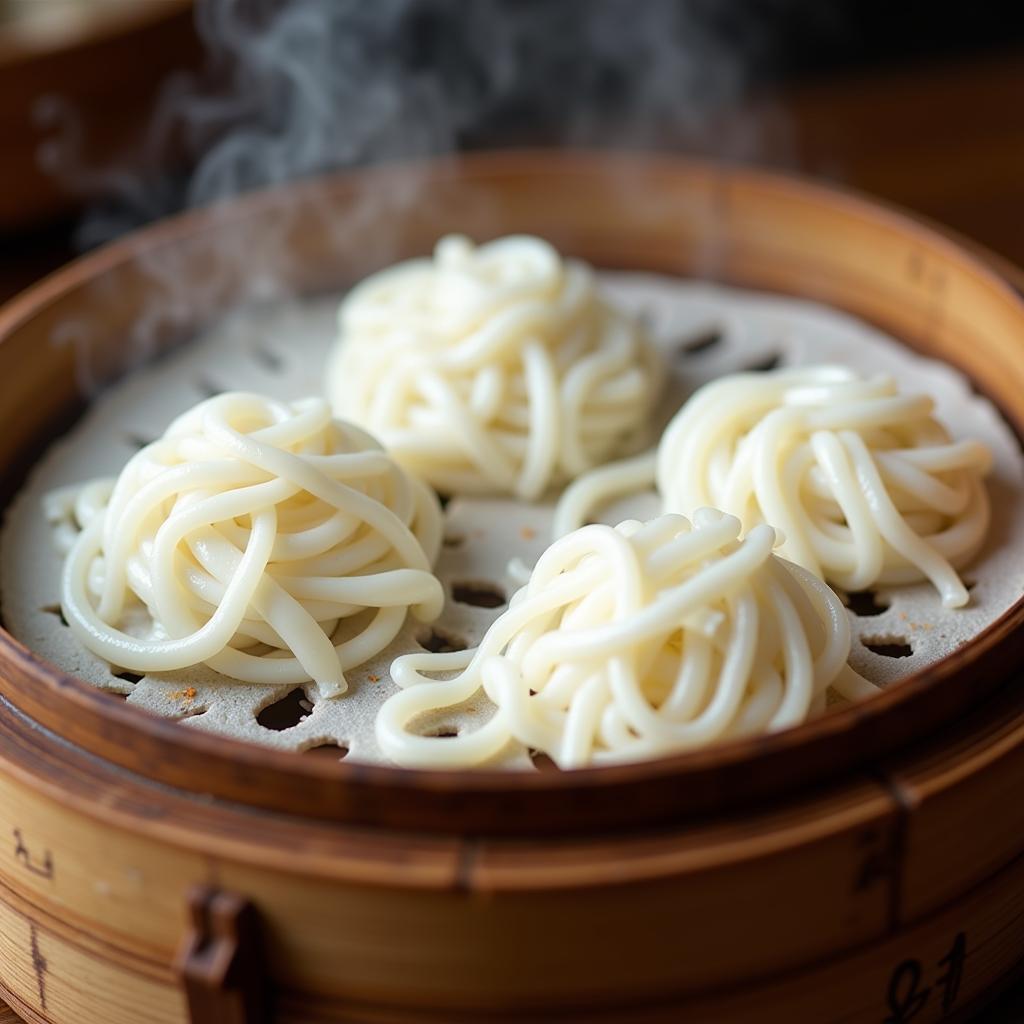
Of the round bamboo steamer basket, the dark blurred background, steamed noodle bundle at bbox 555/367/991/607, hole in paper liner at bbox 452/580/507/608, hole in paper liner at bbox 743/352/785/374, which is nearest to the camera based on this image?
the round bamboo steamer basket

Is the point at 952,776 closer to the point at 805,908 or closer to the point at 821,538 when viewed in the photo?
the point at 805,908

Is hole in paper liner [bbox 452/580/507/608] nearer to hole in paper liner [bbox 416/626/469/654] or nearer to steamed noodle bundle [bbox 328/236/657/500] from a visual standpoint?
hole in paper liner [bbox 416/626/469/654]

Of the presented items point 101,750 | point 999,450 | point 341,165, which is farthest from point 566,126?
point 101,750

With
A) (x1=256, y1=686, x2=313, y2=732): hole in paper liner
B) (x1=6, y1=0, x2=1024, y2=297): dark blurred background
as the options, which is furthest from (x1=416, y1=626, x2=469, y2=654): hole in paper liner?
(x1=6, y1=0, x2=1024, y2=297): dark blurred background

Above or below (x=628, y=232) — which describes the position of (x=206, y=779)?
below

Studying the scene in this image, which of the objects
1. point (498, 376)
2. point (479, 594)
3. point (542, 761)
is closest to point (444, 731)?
point (542, 761)

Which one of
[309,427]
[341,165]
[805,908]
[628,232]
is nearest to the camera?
[805,908]
